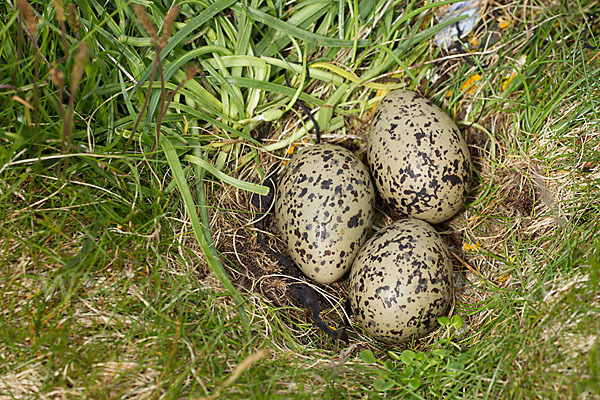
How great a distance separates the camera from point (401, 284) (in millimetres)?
1875

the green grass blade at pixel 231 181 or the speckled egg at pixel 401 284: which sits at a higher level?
the green grass blade at pixel 231 181

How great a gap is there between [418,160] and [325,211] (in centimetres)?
43

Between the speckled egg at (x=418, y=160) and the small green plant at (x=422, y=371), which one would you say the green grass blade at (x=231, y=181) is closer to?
the speckled egg at (x=418, y=160)

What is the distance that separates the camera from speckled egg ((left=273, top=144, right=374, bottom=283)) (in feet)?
6.53

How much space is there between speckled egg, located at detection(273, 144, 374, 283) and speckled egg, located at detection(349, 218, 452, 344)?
0.10 meters

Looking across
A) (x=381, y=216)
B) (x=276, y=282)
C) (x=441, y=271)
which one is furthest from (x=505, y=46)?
(x=276, y=282)

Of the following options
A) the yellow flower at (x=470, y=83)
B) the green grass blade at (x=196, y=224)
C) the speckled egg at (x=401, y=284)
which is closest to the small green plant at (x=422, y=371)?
the speckled egg at (x=401, y=284)

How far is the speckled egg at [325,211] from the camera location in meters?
1.99

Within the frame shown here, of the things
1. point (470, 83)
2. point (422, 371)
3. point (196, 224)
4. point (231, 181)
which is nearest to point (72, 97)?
point (196, 224)

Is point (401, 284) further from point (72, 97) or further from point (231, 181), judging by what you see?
point (72, 97)

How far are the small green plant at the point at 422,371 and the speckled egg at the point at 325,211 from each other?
1.31ft

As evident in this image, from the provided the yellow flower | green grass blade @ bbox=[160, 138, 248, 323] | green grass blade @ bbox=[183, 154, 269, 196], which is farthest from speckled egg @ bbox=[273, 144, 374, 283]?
the yellow flower

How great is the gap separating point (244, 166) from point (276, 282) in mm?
561

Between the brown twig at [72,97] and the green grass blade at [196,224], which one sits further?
the green grass blade at [196,224]
